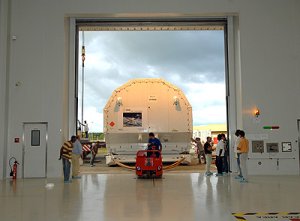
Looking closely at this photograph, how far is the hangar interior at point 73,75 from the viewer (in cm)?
1320

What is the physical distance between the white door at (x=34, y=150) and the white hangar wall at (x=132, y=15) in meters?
0.22

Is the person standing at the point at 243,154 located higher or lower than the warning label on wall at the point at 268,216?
higher

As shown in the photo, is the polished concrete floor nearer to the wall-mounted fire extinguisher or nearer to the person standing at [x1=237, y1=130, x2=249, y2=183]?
the person standing at [x1=237, y1=130, x2=249, y2=183]

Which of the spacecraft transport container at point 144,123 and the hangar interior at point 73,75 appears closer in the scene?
the hangar interior at point 73,75

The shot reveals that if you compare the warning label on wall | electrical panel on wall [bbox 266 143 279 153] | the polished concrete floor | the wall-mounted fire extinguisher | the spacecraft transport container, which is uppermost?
the spacecraft transport container

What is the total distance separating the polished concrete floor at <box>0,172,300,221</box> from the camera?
625 centimetres

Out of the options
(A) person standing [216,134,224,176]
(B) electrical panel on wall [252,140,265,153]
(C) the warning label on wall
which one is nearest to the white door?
(A) person standing [216,134,224,176]

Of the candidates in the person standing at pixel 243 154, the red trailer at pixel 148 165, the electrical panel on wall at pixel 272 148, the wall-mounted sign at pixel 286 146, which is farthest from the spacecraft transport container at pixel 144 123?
the person standing at pixel 243 154

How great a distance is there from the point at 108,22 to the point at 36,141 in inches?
219

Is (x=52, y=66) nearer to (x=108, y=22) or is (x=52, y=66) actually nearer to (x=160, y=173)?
(x=108, y=22)

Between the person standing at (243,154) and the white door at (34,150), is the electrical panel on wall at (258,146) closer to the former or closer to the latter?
the person standing at (243,154)

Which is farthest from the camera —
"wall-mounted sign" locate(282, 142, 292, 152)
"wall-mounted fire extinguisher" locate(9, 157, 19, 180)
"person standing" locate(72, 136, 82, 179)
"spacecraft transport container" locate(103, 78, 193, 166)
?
"spacecraft transport container" locate(103, 78, 193, 166)

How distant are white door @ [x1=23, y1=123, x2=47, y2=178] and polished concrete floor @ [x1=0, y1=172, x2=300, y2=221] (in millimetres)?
1716

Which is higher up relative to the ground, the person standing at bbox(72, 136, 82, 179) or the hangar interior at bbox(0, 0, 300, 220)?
the hangar interior at bbox(0, 0, 300, 220)
